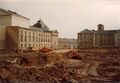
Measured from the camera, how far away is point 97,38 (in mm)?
110938

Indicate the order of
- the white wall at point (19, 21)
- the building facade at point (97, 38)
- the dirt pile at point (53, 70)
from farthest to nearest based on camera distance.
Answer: the building facade at point (97, 38) → the white wall at point (19, 21) → the dirt pile at point (53, 70)

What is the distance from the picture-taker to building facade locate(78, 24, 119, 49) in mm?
109081

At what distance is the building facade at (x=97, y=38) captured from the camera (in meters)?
109

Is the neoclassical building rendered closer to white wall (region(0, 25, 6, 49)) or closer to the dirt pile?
white wall (region(0, 25, 6, 49))

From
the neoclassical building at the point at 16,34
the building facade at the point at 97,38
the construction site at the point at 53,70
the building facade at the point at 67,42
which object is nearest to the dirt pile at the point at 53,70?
the construction site at the point at 53,70

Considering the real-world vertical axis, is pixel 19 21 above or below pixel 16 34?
above

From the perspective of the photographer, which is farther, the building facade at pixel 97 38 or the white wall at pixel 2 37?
the building facade at pixel 97 38

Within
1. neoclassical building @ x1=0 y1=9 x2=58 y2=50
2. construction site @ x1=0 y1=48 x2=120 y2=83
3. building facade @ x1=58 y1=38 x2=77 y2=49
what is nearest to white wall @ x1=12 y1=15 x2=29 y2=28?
neoclassical building @ x1=0 y1=9 x2=58 y2=50

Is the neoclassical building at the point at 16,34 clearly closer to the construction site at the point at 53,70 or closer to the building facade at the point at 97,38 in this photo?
the construction site at the point at 53,70

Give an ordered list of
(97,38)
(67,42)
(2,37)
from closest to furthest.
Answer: (2,37)
(97,38)
(67,42)

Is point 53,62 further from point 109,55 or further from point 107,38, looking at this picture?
point 107,38

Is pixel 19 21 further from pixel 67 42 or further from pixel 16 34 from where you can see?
pixel 67 42

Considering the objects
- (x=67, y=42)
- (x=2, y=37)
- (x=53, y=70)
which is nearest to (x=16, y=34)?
(x=2, y=37)

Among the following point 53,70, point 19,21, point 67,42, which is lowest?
point 53,70
